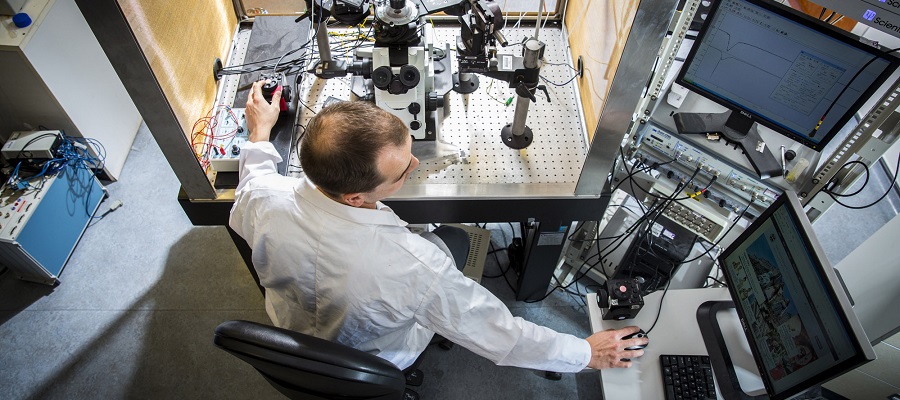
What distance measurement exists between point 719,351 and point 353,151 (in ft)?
3.53

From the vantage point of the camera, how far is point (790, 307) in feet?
3.92

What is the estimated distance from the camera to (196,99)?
1.52 metres

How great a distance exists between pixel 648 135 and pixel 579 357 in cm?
80

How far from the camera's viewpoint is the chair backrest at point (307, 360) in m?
0.98

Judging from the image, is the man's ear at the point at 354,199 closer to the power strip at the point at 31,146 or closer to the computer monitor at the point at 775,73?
the computer monitor at the point at 775,73

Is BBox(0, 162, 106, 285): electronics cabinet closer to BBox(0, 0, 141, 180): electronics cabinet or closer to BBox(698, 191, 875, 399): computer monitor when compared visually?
BBox(0, 0, 141, 180): electronics cabinet

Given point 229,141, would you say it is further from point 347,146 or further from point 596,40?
point 596,40

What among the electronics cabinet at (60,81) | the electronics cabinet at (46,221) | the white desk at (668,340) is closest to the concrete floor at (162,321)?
the electronics cabinet at (46,221)

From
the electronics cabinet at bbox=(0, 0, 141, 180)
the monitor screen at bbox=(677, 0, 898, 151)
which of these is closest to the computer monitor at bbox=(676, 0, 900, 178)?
the monitor screen at bbox=(677, 0, 898, 151)

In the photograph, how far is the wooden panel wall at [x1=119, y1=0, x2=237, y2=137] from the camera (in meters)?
1.20

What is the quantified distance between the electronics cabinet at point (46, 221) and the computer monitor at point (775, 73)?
2.42m

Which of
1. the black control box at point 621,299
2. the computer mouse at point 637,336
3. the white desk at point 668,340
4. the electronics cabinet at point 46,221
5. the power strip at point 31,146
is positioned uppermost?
the black control box at point 621,299

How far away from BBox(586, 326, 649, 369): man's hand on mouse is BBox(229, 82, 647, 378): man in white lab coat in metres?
0.11

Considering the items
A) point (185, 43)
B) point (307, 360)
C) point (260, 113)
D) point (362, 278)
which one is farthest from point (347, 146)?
point (185, 43)
